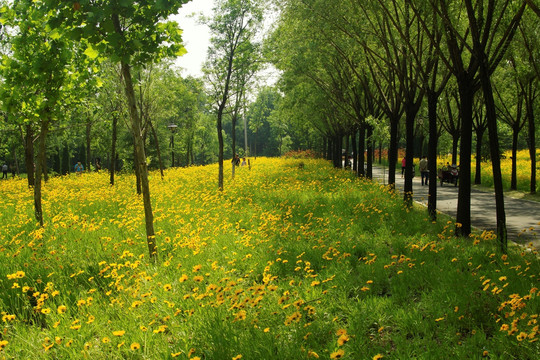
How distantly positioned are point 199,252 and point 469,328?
400 centimetres

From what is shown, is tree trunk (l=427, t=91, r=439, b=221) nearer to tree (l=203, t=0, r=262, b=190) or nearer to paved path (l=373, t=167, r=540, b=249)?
paved path (l=373, t=167, r=540, b=249)

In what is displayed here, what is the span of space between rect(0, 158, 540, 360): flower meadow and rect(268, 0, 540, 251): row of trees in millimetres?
1802

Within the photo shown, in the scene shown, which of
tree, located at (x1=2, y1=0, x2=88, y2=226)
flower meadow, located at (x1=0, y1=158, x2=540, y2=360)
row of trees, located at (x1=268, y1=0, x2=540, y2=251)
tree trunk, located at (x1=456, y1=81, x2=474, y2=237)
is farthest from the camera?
tree trunk, located at (x1=456, y1=81, x2=474, y2=237)

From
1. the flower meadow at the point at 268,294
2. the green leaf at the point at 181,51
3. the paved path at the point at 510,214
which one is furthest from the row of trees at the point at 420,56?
the green leaf at the point at 181,51

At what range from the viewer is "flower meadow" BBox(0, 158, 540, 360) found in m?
3.46

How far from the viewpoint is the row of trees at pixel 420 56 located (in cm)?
719

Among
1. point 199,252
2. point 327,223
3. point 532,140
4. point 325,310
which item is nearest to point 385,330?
point 325,310

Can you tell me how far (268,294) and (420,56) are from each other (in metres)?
8.65

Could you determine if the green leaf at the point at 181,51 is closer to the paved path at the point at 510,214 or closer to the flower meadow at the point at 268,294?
the flower meadow at the point at 268,294

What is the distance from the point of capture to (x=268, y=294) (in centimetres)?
458

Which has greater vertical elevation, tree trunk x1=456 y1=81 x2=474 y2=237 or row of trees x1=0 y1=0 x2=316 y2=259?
row of trees x1=0 y1=0 x2=316 y2=259

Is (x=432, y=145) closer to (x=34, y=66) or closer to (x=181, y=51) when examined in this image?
(x=181, y=51)

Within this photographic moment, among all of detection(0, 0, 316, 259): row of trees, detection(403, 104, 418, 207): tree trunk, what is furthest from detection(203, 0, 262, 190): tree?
detection(403, 104, 418, 207): tree trunk

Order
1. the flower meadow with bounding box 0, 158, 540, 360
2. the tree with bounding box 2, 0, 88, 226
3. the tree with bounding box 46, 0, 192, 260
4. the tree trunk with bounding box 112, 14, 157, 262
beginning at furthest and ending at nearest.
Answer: the tree with bounding box 2, 0, 88, 226 < the tree trunk with bounding box 112, 14, 157, 262 < the tree with bounding box 46, 0, 192, 260 < the flower meadow with bounding box 0, 158, 540, 360
